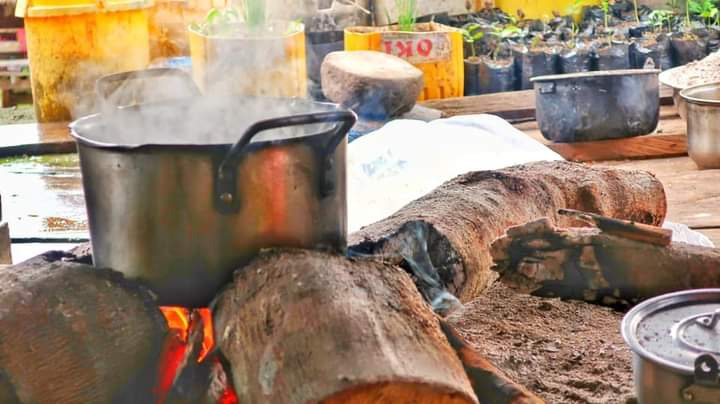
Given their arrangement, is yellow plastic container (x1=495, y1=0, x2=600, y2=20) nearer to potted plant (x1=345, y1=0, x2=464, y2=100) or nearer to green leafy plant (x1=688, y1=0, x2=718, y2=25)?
green leafy plant (x1=688, y1=0, x2=718, y2=25)

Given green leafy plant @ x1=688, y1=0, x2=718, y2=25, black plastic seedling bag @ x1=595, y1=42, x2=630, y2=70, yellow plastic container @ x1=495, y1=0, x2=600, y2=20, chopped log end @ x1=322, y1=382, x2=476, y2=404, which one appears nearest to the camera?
chopped log end @ x1=322, y1=382, x2=476, y2=404

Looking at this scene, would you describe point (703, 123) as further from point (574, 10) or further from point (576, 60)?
point (574, 10)

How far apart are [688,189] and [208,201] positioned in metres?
3.51

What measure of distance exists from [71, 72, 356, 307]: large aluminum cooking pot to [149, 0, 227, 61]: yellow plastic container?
23.0 feet

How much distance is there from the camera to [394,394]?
6.79ft

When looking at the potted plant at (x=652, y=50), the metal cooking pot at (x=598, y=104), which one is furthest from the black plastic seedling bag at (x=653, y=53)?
the metal cooking pot at (x=598, y=104)

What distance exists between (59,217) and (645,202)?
9.73 feet

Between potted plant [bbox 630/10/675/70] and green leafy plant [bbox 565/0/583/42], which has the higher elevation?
green leafy plant [bbox 565/0/583/42]

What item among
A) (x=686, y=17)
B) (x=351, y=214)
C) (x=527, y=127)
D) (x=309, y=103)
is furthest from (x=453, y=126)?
(x=686, y=17)

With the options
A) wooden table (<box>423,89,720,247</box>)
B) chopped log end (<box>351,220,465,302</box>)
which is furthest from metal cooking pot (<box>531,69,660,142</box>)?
chopped log end (<box>351,220,465,302</box>)

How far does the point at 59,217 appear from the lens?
17.4 ft

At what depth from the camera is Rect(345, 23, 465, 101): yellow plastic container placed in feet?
26.3

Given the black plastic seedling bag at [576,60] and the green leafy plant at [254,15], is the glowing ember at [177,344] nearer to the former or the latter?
the green leafy plant at [254,15]

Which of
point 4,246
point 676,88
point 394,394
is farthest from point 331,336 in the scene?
point 676,88
